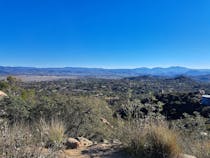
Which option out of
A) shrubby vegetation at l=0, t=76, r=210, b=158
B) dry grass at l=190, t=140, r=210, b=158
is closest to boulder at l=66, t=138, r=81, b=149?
shrubby vegetation at l=0, t=76, r=210, b=158

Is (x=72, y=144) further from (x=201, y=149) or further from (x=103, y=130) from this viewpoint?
(x=103, y=130)

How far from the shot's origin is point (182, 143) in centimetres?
576

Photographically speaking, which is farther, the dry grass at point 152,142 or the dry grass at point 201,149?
the dry grass at point 201,149

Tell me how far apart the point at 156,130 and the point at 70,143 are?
1.92 m

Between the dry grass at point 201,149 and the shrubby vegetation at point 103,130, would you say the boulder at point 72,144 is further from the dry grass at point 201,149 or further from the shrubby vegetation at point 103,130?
the dry grass at point 201,149

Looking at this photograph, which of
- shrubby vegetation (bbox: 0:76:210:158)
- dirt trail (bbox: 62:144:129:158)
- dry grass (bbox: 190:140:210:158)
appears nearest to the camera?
shrubby vegetation (bbox: 0:76:210:158)

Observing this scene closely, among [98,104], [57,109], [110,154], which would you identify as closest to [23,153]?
[110,154]

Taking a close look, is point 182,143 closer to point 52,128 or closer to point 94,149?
point 94,149

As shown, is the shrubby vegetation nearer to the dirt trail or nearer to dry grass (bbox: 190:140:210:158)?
dry grass (bbox: 190:140:210:158)

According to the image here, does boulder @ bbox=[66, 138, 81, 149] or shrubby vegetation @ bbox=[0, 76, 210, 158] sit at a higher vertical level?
shrubby vegetation @ bbox=[0, 76, 210, 158]

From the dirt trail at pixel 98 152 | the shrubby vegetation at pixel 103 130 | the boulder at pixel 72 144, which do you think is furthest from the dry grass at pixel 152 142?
the boulder at pixel 72 144

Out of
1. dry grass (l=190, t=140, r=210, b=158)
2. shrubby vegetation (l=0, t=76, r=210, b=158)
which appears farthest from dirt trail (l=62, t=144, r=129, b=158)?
dry grass (l=190, t=140, r=210, b=158)

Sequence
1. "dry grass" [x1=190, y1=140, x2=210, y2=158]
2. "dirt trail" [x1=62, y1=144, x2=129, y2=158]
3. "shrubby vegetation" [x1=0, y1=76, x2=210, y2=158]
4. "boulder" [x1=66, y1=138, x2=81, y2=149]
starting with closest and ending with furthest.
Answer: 1. "shrubby vegetation" [x1=0, y1=76, x2=210, y2=158]
2. "dry grass" [x1=190, y1=140, x2=210, y2=158]
3. "dirt trail" [x1=62, y1=144, x2=129, y2=158]
4. "boulder" [x1=66, y1=138, x2=81, y2=149]

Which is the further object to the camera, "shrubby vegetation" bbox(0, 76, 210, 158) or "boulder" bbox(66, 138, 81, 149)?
"boulder" bbox(66, 138, 81, 149)
